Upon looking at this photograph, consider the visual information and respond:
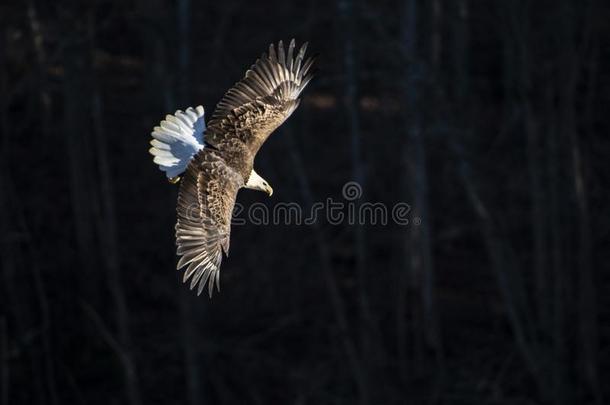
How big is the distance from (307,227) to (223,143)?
7.30 m

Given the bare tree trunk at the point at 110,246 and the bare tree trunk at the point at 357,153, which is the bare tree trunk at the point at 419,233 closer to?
the bare tree trunk at the point at 357,153

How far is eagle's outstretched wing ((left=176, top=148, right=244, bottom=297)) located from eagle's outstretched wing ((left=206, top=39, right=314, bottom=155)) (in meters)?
0.41

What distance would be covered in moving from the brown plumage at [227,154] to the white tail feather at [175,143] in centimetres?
16

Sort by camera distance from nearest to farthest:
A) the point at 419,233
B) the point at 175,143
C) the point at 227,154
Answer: the point at 227,154 < the point at 175,143 < the point at 419,233

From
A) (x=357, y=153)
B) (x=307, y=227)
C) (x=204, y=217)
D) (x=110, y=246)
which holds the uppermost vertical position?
(x=357, y=153)

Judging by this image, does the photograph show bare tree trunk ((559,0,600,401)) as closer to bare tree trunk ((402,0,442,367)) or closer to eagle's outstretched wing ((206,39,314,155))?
bare tree trunk ((402,0,442,367))

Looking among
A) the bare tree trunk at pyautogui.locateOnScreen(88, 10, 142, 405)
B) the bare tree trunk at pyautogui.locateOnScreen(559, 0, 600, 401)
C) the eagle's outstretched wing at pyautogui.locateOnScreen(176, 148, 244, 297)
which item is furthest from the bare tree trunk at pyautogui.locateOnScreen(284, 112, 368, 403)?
the eagle's outstretched wing at pyautogui.locateOnScreen(176, 148, 244, 297)

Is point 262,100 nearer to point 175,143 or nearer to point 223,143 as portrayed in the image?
point 223,143

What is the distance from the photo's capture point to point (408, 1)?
14086 millimetres

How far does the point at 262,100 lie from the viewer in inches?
290

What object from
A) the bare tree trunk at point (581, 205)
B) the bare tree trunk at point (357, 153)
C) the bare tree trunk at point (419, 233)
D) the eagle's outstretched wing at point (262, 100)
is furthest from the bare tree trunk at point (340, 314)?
the eagle's outstretched wing at point (262, 100)

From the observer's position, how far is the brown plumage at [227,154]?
658 centimetres

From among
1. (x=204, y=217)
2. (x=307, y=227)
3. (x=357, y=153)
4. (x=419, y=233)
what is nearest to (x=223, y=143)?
(x=204, y=217)

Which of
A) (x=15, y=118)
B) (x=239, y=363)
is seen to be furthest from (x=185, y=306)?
(x=15, y=118)
